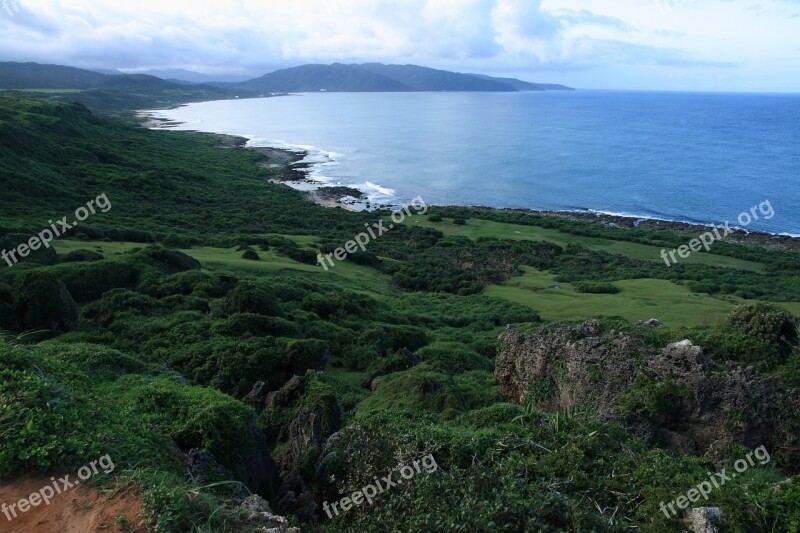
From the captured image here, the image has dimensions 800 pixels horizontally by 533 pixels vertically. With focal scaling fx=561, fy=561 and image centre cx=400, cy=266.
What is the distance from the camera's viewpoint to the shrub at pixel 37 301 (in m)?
17.7

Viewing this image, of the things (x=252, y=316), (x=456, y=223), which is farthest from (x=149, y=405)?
(x=456, y=223)

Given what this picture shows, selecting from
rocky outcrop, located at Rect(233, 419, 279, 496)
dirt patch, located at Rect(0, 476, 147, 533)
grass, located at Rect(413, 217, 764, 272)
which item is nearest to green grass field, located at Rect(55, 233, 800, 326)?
grass, located at Rect(413, 217, 764, 272)

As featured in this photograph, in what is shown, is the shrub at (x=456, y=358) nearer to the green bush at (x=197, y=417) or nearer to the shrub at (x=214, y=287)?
the shrub at (x=214, y=287)

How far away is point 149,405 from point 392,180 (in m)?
80.8

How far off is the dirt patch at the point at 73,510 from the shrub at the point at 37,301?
506 inches

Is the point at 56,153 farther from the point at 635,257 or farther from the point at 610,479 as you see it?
the point at 610,479

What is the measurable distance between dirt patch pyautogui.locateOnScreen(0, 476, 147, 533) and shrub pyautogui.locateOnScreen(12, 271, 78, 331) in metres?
12.8

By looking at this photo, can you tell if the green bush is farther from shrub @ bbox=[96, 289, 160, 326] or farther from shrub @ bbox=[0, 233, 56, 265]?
→ shrub @ bbox=[0, 233, 56, 265]

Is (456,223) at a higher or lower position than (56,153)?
lower

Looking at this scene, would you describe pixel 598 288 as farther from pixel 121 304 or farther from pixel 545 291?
pixel 121 304

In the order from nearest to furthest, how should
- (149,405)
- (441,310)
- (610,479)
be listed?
(610,479) < (149,405) < (441,310)

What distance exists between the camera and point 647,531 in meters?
7.00

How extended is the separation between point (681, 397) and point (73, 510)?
10.4 m

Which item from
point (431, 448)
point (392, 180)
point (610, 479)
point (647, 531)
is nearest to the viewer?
point (647, 531)
